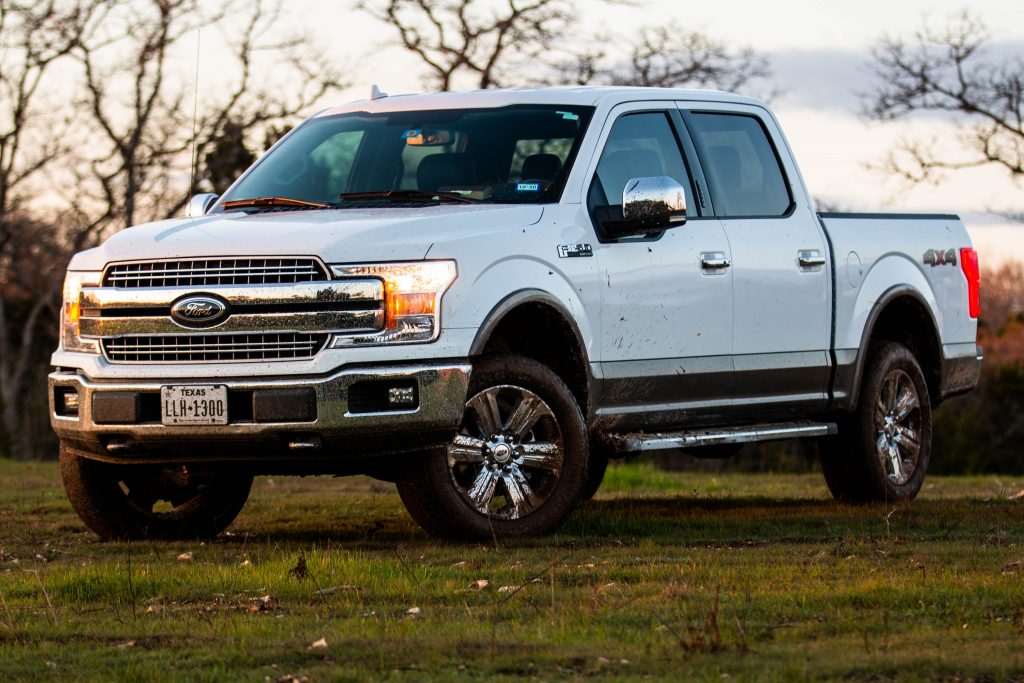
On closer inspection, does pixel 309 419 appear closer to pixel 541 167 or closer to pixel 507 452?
pixel 507 452

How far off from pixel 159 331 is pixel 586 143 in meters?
2.23

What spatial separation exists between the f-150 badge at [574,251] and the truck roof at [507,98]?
92 centimetres

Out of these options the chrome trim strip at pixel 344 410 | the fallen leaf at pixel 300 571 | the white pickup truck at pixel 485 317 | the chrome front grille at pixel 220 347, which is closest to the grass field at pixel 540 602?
the fallen leaf at pixel 300 571

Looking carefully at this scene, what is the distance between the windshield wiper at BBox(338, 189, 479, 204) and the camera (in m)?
8.34

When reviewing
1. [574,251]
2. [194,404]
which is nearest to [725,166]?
[574,251]

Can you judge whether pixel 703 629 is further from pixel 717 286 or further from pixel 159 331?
pixel 717 286

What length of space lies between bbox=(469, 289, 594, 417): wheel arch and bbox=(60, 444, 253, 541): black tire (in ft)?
4.72

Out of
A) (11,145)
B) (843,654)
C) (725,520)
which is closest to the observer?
(843,654)

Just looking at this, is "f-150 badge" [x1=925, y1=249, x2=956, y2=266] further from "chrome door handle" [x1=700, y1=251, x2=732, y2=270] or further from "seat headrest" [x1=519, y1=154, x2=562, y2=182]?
"seat headrest" [x1=519, y1=154, x2=562, y2=182]

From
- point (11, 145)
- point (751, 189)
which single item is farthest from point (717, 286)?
point (11, 145)

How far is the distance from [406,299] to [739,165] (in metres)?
2.87

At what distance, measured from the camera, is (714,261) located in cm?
894

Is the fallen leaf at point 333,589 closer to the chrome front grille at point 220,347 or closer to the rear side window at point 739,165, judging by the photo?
the chrome front grille at point 220,347

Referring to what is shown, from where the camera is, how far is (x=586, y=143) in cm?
862
